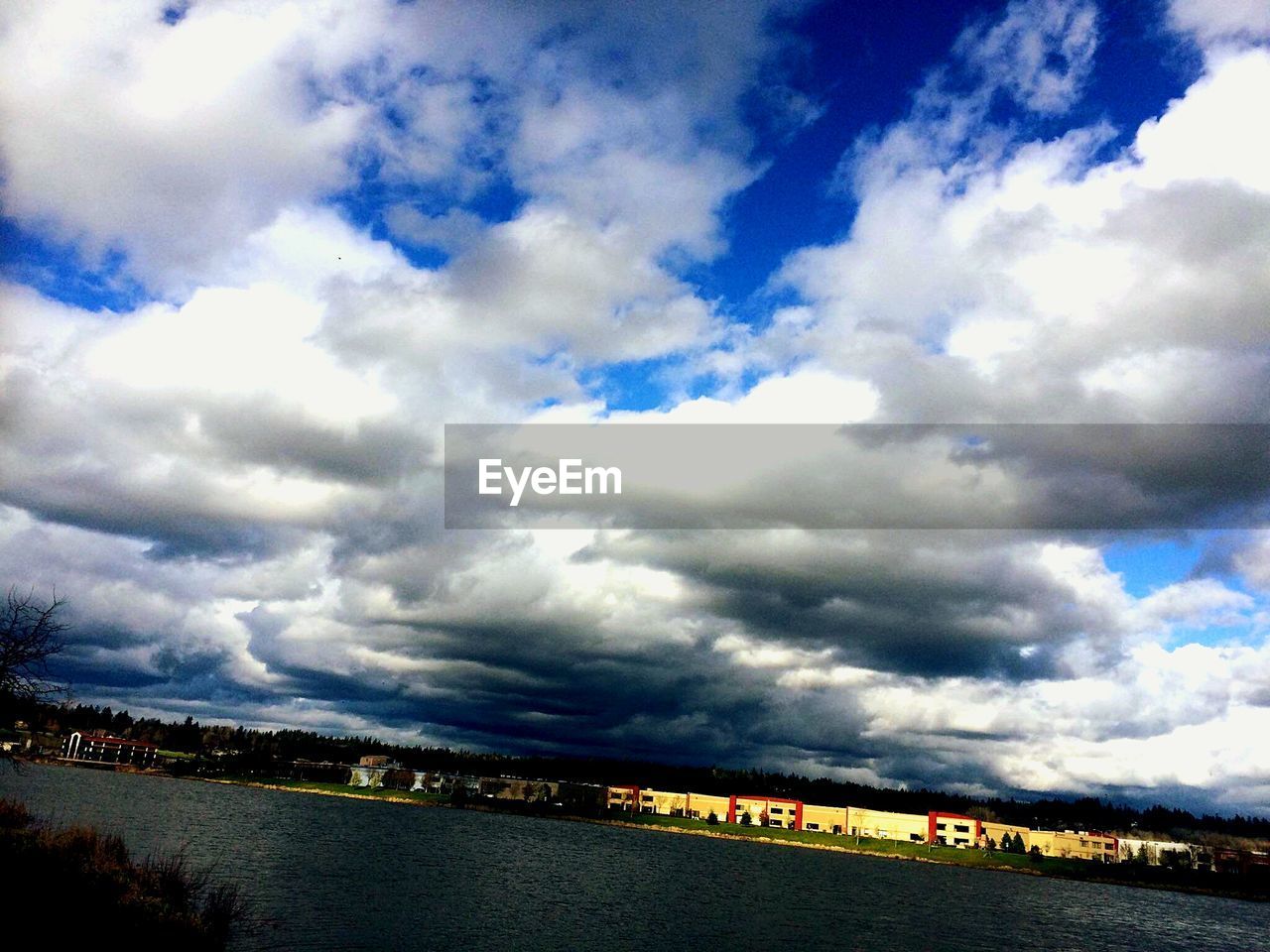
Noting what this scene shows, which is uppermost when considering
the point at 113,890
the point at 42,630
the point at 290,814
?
the point at 42,630

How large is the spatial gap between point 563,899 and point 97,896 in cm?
5905

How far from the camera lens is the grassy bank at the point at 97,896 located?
36.7 metres

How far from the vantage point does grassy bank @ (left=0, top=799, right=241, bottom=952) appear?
120 ft

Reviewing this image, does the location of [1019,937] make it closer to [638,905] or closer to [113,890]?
[638,905]

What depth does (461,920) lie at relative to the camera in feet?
229

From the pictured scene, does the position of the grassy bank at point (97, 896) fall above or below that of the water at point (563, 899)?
above

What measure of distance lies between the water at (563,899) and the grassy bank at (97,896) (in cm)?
524

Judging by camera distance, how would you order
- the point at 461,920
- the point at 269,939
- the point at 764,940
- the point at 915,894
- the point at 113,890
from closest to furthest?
the point at 113,890
the point at 269,939
the point at 461,920
the point at 764,940
the point at 915,894

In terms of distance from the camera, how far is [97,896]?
40469 millimetres

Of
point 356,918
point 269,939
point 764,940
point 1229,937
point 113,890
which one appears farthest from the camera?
point 1229,937

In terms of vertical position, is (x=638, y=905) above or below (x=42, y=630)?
below

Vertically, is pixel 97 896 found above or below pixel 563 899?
above

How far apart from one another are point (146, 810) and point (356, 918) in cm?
9441

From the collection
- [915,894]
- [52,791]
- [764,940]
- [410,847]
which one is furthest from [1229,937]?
[52,791]
